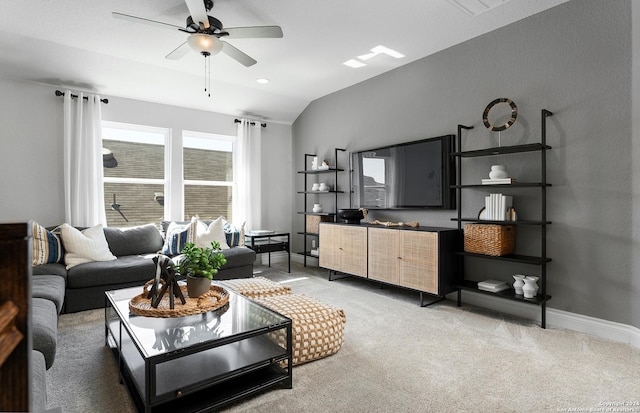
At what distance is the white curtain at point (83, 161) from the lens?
4.22 m

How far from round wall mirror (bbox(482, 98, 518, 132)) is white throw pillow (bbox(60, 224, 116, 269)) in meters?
4.23

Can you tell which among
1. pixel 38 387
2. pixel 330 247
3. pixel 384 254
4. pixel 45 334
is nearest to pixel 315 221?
pixel 330 247

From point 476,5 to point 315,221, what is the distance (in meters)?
3.42

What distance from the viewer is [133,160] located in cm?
488

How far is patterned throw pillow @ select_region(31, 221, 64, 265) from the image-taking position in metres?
3.50

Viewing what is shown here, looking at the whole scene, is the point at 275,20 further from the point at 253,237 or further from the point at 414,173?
the point at 253,237

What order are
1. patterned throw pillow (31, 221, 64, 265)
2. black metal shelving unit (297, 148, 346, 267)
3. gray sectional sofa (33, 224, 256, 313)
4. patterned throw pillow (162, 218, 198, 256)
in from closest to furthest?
1. gray sectional sofa (33, 224, 256, 313)
2. patterned throw pillow (31, 221, 64, 265)
3. patterned throw pillow (162, 218, 198, 256)
4. black metal shelving unit (297, 148, 346, 267)

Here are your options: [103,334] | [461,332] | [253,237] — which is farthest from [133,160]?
[461,332]

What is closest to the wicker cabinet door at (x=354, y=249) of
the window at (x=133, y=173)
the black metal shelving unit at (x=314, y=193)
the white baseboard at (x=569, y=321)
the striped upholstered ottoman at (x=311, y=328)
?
the black metal shelving unit at (x=314, y=193)

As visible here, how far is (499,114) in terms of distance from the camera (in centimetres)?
339

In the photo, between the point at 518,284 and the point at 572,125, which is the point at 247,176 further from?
the point at 572,125

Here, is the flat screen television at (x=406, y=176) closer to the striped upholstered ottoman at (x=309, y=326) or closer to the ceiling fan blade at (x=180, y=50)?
the striped upholstered ottoman at (x=309, y=326)

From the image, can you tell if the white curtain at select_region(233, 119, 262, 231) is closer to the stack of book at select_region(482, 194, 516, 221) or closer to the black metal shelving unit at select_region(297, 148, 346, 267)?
the black metal shelving unit at select_region(297, 148, 346, 267)

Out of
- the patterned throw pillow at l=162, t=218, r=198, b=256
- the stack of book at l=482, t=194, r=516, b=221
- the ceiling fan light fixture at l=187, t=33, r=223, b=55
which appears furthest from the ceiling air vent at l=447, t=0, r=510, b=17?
the patterned throw pillow at l=162, t=218, r=198, b=256
